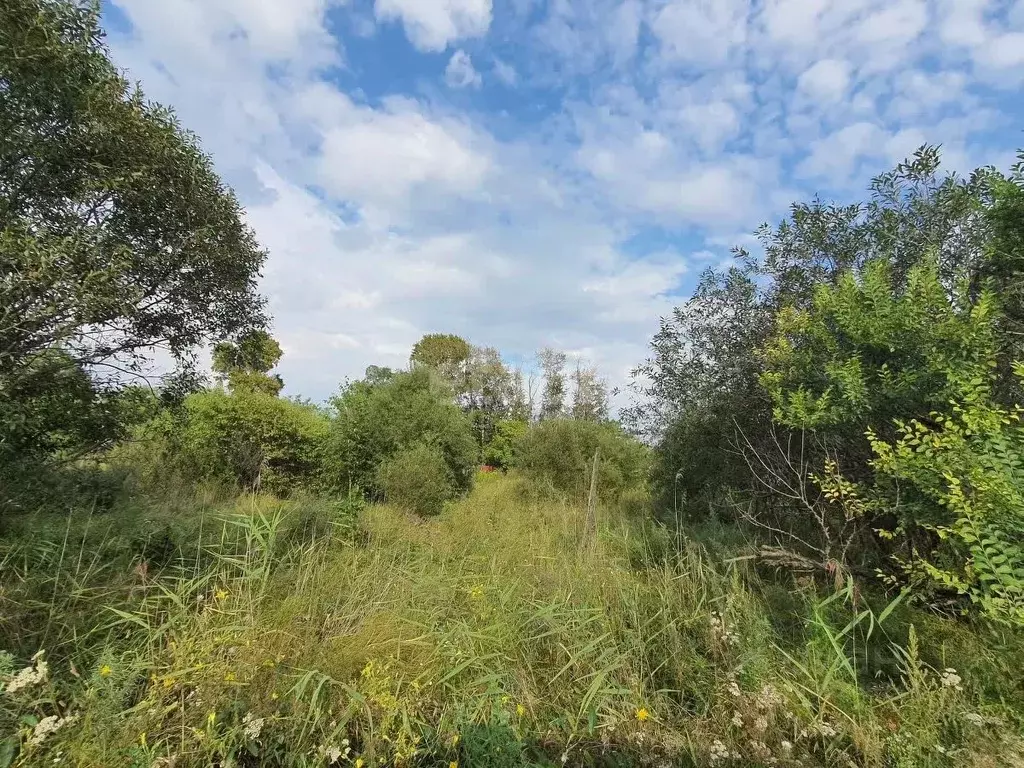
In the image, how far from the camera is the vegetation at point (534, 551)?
249 centimetres

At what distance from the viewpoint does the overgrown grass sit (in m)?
2.36

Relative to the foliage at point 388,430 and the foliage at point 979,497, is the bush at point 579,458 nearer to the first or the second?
the foliage at point 388,430

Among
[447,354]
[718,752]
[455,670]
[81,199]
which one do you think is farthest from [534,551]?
[447,354]

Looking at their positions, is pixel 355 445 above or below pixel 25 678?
above

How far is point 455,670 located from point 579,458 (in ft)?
34.5

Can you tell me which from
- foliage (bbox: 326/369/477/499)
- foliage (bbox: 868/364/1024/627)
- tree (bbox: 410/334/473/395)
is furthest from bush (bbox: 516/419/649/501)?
tree (bbox: 410/334/473/395)

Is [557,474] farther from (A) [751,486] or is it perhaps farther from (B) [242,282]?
(B) [242,282]

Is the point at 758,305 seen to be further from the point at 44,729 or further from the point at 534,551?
the point at 44,729

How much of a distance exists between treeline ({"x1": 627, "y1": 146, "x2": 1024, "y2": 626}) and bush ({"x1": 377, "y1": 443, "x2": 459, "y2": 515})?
226 inches

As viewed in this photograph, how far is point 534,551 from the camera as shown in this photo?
525cm

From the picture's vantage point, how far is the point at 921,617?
3.51 m

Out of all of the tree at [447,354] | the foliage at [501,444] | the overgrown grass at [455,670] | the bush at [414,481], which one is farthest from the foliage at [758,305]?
the tree at [447,354]

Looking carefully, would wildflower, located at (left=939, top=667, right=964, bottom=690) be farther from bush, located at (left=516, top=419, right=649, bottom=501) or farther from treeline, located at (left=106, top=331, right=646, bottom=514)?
bush, located at (left=516, top=419, right=649, bottom=501)

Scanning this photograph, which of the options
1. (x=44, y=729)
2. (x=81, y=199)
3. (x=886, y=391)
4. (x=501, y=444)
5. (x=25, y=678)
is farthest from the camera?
(x=501, y=444)
